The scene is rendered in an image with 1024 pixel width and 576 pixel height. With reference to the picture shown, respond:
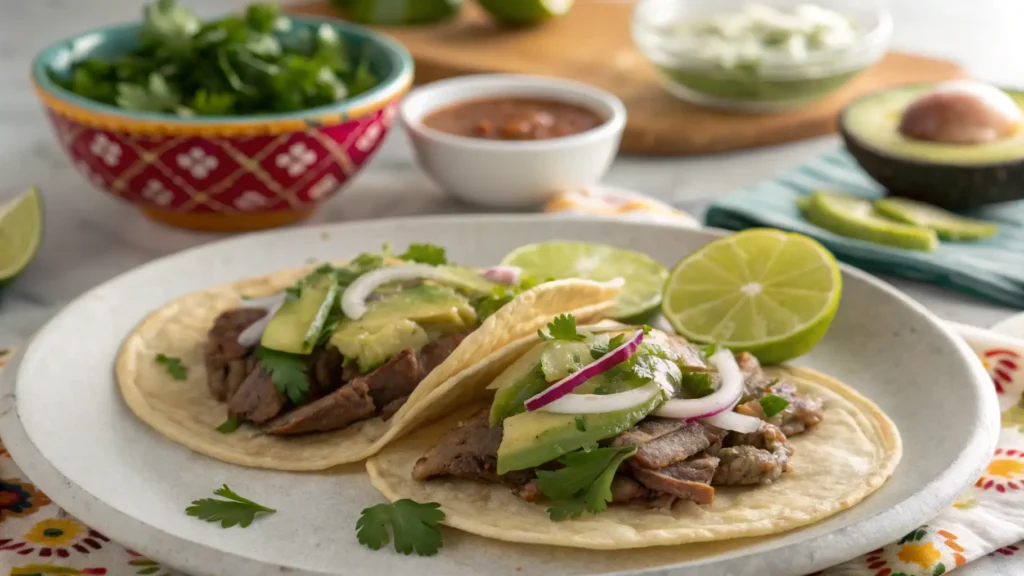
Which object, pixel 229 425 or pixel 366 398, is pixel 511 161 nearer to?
pixel 366 398

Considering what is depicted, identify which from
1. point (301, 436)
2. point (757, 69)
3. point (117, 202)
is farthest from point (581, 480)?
point (757, 69)

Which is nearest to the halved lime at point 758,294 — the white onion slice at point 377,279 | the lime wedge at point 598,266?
the lime wedge at point 598,266

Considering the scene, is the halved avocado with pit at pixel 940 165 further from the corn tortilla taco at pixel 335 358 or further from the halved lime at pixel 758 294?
the corn tortilla taco at pixel 335 358

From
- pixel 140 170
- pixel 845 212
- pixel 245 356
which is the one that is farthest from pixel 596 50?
pixel 245 356

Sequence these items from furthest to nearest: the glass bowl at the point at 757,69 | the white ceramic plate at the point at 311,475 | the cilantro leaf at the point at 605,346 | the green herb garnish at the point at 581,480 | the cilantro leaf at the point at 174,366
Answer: the glass bowl at the point at 757,69, the cilantro leaf at the point at 174,366, the cilantro leaf at the point at 605,346, the green herb garnish at the point at 581,480, the white ceramic plate at the point at 311,475

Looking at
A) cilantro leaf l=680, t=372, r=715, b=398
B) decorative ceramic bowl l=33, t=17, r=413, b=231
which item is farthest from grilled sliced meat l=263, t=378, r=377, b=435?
decorative ceramic bowl l=33, t=17, r=413, b=231

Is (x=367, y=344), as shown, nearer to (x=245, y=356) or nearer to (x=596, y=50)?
(x=245, y=356)

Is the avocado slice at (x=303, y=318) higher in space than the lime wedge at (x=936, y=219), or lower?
higher
